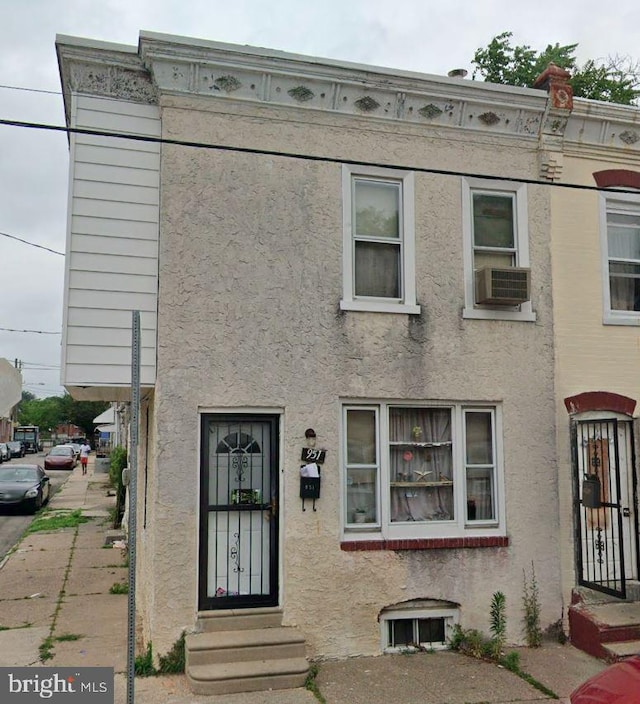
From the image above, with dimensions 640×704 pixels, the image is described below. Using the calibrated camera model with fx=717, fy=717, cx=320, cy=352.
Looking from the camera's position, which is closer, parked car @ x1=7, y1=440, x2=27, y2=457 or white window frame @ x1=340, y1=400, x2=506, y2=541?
white window frame @ x1=340, y1=400, x2=506, y2=541

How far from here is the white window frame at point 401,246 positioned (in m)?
7.96

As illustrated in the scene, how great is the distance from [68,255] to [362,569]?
174 inches

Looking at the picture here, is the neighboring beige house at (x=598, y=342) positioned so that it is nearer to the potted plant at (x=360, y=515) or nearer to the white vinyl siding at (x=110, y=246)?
the potted plant at (x=360, y=515)

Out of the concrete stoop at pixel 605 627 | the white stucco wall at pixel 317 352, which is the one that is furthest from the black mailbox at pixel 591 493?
the concrete stoop at pixel 605 627

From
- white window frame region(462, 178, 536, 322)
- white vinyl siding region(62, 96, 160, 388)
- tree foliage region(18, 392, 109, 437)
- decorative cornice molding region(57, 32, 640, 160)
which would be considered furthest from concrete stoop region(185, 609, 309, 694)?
tree foliage region(18, 392, 109, 437)

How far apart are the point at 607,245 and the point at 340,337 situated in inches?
146

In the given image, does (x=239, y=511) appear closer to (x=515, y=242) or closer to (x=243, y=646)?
(x=243, y=646)

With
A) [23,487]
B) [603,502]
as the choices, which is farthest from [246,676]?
[23,487]

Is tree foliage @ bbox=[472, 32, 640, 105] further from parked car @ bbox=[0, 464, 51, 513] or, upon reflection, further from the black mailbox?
parked car @ bbox=[0, 464, 51, 513]

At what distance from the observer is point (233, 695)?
640 cm

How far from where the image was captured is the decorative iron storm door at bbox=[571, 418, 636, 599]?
8180 mm

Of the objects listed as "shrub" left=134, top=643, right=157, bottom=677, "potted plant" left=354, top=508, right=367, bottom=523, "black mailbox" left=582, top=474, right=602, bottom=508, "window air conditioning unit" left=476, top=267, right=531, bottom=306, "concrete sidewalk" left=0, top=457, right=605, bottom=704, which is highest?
"window air conditioning unit" left=476, top=267, right=531, bottom=306

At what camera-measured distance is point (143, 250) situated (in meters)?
7.42

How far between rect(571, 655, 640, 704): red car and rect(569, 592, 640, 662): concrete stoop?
294 centimetres
